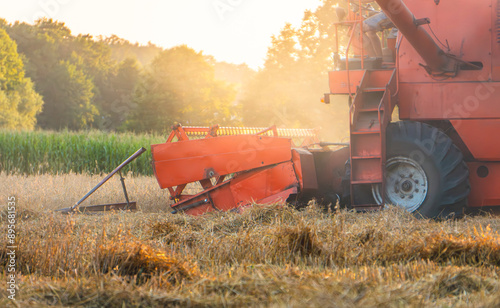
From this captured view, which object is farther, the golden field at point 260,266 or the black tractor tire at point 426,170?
the black tractor tire at point 426,170

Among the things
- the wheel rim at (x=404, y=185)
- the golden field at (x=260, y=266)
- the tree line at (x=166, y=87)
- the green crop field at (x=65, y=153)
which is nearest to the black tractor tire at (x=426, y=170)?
the wheel rim at (x=404, y=185)

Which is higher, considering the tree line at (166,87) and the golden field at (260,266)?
the tree line at (166,87)

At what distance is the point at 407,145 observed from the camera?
273 inches

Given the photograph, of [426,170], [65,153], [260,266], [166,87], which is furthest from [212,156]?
[166,87]

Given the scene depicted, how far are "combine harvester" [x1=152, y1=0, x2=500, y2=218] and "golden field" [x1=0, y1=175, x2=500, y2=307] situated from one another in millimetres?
762

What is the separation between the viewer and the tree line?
36.7 meters

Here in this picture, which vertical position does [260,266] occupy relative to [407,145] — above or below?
below

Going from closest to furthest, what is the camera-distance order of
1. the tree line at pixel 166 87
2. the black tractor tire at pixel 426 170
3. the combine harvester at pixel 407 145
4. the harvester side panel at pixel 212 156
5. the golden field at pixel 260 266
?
the golden field at pixel 260 266
the black tractor tire at pixel 426 170
the combine harvester at pixel 407 145
the harvester side panel at pixel 212 156
the tree line at pixel 166 87

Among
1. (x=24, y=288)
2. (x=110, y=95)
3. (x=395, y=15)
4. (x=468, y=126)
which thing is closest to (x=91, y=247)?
(x=24, y=288)

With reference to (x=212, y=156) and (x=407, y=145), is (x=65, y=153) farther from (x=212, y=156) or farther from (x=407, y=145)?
(x=407, y=145)

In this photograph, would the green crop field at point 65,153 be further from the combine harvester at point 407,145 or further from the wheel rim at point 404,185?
the wheel rim at point 404,185

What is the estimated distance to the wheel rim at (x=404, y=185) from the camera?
6887 mm

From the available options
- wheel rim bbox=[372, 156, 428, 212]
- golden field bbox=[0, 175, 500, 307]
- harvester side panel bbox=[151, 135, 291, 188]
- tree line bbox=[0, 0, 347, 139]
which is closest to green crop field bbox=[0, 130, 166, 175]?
harvester side panel bbox=[151, 135, 291, 188]

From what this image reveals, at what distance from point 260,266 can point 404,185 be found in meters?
3.67
